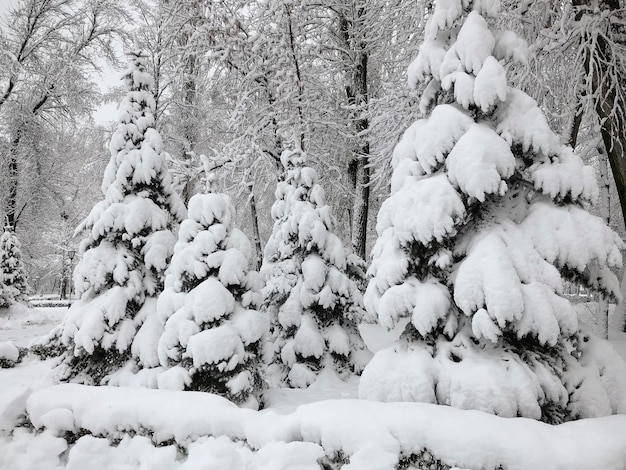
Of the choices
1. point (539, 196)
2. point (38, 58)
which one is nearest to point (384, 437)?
point (539, 196)

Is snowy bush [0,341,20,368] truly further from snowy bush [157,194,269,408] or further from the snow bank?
the snow bank

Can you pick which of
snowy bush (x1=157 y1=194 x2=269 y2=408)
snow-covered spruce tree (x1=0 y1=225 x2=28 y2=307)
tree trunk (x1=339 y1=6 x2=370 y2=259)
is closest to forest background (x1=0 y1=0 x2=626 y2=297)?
tree trunk (x1=339 y1=6 x2=370 y2=259)

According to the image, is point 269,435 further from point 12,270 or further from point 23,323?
point 12,270

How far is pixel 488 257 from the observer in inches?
151

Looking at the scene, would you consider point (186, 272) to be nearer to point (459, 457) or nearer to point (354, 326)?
point (354, 326)

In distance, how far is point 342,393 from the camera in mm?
6777

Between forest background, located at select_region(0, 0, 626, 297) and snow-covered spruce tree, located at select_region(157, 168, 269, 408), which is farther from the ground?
forest background, located at select_region(0, 0, 626, 297)

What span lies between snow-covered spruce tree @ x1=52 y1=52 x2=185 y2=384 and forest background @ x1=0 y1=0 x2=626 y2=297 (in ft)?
7.59

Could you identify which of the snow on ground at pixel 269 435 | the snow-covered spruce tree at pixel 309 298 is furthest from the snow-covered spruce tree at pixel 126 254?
the snow on ground at pixel 269 435

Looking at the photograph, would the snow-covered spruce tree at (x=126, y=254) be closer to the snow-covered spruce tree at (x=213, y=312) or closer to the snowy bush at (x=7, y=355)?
the snow-covered spruce tree at (x=213, y=312)

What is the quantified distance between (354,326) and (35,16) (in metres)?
17.5

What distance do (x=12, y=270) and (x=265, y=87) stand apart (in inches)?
487

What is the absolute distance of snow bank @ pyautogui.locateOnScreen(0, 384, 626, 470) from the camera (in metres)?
2.96

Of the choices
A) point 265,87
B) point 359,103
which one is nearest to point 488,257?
point 265,87
